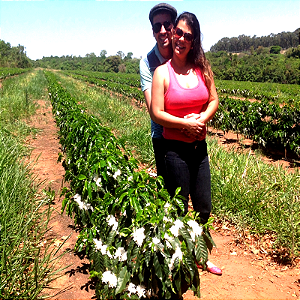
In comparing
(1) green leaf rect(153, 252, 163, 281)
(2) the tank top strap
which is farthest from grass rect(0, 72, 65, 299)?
(2) the tank top strap

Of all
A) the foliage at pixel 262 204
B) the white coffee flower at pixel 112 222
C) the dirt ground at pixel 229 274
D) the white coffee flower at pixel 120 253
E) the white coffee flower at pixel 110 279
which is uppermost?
the white coffee flower at pixel 112 222

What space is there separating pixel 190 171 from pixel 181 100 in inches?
22.7

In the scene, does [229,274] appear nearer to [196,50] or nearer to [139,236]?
[139,236]

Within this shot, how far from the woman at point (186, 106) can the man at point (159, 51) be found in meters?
0.18

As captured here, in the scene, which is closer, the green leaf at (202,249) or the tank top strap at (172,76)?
the green leaf at (202,249)

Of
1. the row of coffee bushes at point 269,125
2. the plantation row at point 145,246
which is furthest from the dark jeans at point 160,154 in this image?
the row of coffee bushes at point 269,125

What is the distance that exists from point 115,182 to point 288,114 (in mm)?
6995

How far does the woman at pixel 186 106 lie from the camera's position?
1979 mm

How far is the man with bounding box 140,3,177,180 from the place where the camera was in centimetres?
226

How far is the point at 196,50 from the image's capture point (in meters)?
2.10

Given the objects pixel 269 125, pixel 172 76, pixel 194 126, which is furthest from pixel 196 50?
pixel 269 125

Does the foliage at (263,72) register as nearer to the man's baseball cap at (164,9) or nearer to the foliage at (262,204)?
the foliage at (262,204)

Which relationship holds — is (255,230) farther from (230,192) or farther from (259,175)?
(259,175)

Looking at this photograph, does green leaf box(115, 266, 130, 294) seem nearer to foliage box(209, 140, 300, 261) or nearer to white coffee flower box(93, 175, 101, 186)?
white coffee flower box(93, 175, 101, 186)
